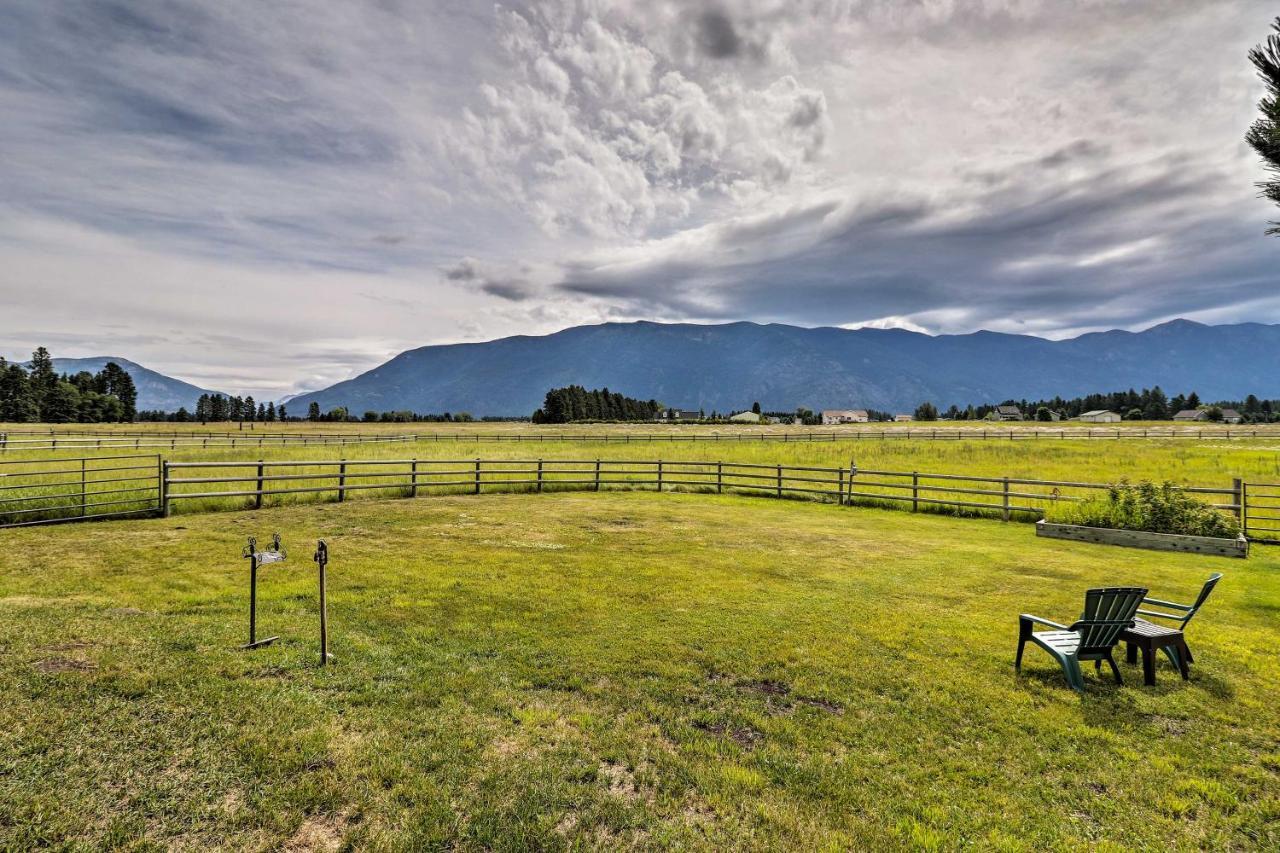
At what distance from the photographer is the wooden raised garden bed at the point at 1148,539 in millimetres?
12109

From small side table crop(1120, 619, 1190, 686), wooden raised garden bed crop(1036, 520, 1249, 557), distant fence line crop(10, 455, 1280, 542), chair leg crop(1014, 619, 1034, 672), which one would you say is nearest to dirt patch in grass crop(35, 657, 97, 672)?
distant fence line crop(10, 455, 1280, 542)

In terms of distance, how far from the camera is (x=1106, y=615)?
5836mm

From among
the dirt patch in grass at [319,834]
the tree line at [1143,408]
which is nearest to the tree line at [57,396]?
the dirt patch in grass at [319,834]

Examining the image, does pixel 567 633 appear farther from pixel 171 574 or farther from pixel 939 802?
pixel 171 574

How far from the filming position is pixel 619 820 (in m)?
3.79

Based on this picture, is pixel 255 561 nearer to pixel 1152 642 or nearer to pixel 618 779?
pixel 618 779

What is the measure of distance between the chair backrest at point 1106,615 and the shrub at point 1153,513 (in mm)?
10224

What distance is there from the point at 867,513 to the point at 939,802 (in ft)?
48.9

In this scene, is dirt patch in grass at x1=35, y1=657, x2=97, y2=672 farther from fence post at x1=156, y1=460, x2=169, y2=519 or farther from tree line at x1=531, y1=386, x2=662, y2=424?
tree line at x1=531, y1=386, x2=662, y2=424

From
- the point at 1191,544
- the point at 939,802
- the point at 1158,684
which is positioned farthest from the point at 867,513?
the point at 939,802

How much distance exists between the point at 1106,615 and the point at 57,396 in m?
127

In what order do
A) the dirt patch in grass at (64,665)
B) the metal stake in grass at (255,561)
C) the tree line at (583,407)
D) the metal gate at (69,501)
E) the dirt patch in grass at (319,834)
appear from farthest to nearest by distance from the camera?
1. the tree line at (583,407)
2. the metal gate at (69,501)
3. the metal stake in grass at (255,561)
4. the dirt patch in grass at (64,665)
5. the dirt patch in grass at (319,834)

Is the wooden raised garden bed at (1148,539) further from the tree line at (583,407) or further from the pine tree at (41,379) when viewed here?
the pine tree at (41,379)

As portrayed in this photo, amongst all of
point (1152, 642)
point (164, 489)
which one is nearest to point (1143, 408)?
point (1152, 642)
